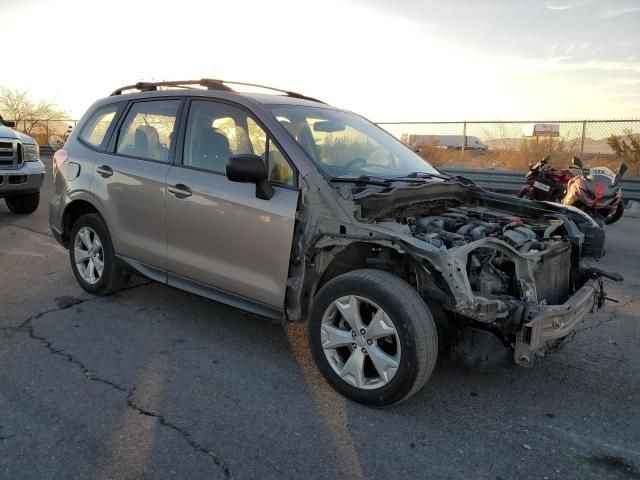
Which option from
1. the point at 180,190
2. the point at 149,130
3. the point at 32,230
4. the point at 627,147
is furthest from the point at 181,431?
the point at 627,147

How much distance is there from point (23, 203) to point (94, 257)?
17.5 ft

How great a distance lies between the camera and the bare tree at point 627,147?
1402cm

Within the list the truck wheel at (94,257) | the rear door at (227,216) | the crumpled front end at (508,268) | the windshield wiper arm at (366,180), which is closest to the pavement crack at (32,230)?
the truck wheel at (94,257)

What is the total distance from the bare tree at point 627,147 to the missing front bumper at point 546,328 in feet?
41.5

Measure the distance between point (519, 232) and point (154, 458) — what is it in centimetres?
260

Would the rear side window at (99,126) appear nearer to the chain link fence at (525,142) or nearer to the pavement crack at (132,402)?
the pavement crack at (132,402)

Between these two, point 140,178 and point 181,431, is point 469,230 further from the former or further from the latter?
point 140,178

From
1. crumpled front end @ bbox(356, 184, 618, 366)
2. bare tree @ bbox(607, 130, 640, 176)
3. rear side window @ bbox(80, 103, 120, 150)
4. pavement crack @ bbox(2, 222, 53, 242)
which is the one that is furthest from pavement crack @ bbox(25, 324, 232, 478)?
bare tree @ bbox(607, 130, 640, 176)

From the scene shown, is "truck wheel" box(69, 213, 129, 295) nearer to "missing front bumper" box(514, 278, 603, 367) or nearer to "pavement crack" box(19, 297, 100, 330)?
"pavement crack" box(19, 297, 100, 330)

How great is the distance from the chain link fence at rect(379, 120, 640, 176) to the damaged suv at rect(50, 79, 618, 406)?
9.26 meters

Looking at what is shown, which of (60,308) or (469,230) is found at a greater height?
(469,230)

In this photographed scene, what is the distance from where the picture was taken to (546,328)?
2990 mm

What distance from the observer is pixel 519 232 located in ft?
11.9

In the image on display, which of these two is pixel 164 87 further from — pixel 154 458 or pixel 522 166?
pixel 522 166
